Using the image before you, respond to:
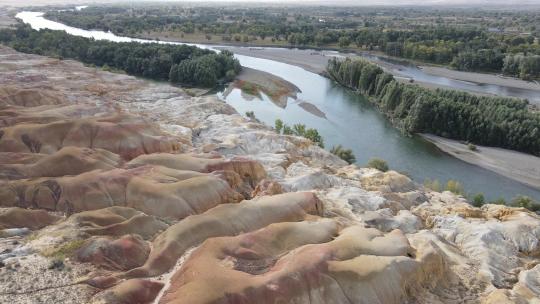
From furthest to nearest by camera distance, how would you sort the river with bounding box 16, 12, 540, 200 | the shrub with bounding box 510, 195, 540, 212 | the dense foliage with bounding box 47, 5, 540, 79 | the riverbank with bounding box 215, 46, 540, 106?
1. the dense foliage with bounding box 47, 5, 540, 79
2. the riverbank with bounding box 215, 46, 540, 106
3. the river with bounding box 16, 12, 540, 200
4. the shrub with bounding box 510, 195, 540, 212

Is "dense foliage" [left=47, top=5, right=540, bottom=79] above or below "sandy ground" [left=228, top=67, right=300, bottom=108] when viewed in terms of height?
above

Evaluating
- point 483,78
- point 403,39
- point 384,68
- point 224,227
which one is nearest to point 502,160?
point 224,227

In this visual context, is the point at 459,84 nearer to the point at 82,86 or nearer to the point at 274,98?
the point at 274,98

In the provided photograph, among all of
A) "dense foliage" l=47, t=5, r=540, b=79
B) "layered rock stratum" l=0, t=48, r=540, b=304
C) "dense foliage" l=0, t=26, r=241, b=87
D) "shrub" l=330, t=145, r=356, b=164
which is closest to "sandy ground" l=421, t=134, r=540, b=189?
"shrub" l=330, t=145, r=356, b=164

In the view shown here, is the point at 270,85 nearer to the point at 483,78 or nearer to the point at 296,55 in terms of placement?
the point at 296,55

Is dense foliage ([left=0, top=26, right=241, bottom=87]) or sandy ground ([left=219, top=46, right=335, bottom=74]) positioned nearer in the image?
dense foliage ([left=0, top=26, right=241, bottom=87])

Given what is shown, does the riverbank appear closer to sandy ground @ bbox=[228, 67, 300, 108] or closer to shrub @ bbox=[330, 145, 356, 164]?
sandy ground @ bbox=[228, 67, 300, 108]

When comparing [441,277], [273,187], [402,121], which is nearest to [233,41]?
[402,121]
